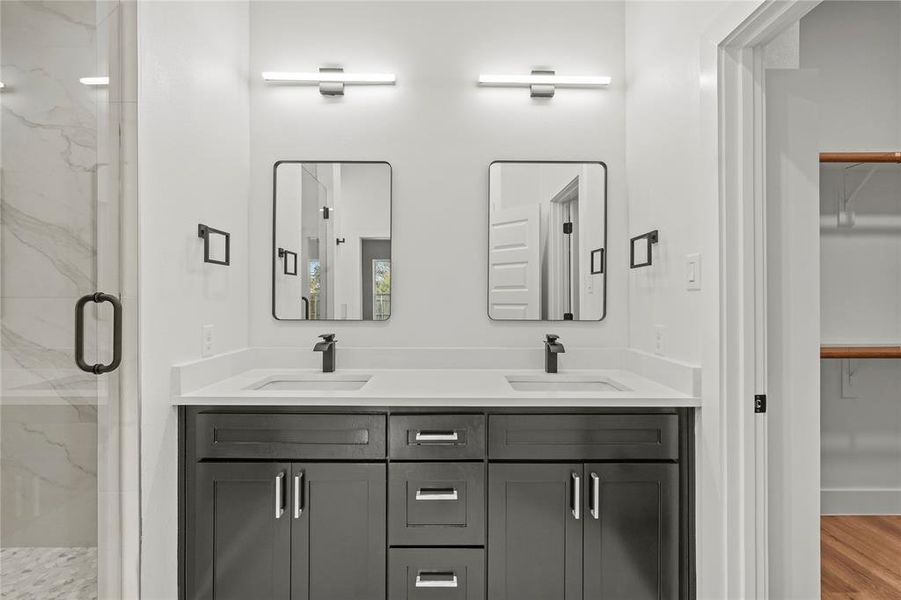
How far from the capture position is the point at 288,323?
229 cm

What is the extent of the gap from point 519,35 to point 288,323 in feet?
5.73

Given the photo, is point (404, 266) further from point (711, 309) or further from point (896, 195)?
point (896, 195)

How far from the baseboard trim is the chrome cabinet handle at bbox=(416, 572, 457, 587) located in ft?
6.87

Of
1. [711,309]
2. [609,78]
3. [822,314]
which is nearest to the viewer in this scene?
[711,309]

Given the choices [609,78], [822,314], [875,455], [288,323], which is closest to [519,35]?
[609,78]

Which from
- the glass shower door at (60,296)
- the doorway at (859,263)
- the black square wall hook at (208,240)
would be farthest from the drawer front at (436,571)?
the doorway at (859,263)

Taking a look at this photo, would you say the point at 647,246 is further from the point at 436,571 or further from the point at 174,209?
the point at 174,209

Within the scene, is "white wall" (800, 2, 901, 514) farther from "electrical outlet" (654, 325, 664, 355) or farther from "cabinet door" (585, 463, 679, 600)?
"cabinet door" (585, 463, 679, 600)

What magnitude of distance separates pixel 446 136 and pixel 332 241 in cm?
73

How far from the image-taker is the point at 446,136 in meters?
2.29

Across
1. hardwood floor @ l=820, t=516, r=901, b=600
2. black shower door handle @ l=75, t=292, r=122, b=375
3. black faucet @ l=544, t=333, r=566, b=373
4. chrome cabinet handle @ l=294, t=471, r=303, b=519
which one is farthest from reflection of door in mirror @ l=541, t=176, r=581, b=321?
black shower door handle @ l=75, t=292, r=122, b=375

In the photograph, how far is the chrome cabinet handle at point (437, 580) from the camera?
5.34 feet

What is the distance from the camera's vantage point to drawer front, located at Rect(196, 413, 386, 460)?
1.65 meters

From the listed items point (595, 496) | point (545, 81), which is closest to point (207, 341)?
point (595, 496)
